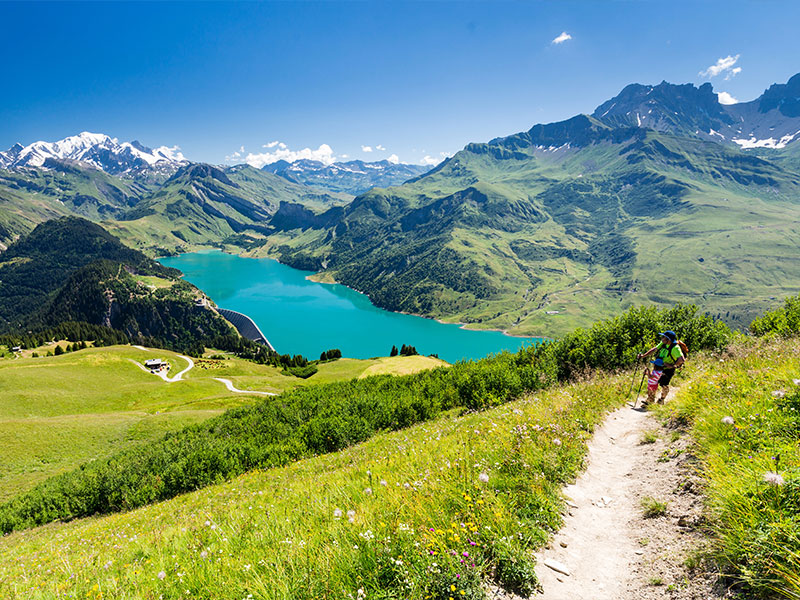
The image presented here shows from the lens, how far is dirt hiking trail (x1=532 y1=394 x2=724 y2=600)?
4934mm

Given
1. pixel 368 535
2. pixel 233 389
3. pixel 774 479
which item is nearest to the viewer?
pixel 774 479

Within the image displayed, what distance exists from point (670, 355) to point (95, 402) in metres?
87.0

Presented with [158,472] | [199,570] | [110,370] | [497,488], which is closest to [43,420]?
[158,472]

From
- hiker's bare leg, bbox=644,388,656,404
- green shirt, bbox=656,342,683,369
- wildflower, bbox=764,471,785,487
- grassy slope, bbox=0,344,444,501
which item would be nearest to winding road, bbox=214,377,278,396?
grassy slope, bbox=0,344,444,501

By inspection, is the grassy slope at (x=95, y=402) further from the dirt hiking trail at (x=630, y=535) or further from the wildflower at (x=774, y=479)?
the wildflower at (x=774, y=479)

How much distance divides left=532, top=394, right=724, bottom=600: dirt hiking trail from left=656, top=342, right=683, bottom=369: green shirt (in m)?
6.74

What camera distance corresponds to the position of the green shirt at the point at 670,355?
599 inches

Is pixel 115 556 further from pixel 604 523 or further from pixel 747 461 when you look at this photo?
pixel 747 461

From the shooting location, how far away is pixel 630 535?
6.34 metres

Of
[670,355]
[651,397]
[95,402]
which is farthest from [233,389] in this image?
[670,355]

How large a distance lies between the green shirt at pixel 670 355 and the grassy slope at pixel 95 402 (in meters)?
48.4

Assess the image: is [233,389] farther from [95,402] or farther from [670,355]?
[670,355]

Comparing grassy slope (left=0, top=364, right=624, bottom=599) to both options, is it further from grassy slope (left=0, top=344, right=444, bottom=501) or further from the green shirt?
grassy slope (left=0, top=344, right=444, bottom=501)

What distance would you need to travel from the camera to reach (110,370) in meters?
84.1
